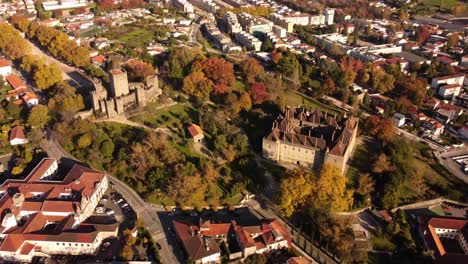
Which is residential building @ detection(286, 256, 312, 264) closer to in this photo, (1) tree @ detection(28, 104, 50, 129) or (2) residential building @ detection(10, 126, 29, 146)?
(2) residential building @ detection(10, 126, 29, 146)

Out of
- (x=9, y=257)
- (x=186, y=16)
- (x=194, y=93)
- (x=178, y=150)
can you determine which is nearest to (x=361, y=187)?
(x=178, y=150)

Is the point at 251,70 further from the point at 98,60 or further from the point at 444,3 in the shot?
the point at 444,3

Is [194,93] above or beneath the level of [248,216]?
above

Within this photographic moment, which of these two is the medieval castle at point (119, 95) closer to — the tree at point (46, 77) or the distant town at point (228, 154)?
the distant town at point (228, 154)

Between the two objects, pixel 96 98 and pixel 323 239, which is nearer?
pixel 323 239

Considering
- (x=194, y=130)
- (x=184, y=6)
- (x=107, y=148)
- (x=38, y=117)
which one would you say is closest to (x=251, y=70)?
(x=194, y=130)

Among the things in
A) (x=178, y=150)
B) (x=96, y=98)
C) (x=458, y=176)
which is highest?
(x=96, y=98)

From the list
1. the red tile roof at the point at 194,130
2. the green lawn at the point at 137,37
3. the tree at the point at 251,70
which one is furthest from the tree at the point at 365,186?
the green lawn at the point at 137,37

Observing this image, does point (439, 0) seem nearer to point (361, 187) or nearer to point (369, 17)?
point (369, 17)
